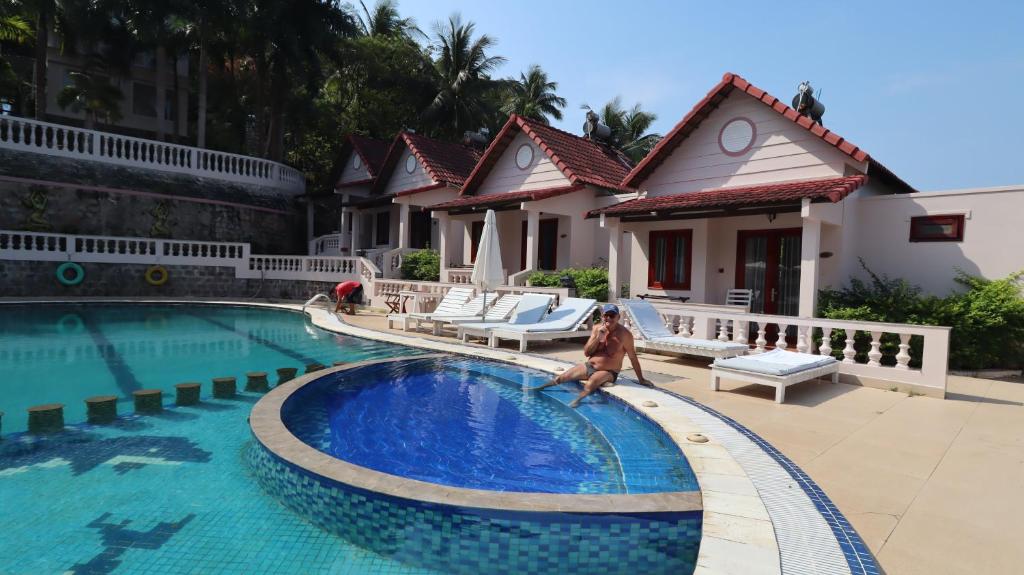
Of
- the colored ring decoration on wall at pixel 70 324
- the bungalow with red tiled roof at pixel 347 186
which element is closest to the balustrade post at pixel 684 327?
the colored ring decoration on wall at pixel 70 324

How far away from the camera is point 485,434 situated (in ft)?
19.7

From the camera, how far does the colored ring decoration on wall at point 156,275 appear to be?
69.9 ft

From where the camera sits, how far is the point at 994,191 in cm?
1043

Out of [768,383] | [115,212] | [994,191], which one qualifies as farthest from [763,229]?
[115,212]

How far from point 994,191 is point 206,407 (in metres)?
14.3

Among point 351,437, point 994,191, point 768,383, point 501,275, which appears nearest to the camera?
point 351,437

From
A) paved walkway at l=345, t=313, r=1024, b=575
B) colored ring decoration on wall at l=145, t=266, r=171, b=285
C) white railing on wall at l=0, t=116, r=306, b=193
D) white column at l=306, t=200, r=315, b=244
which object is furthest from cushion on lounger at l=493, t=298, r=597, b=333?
white railing on wall at l=0, t=116, r=306, b=193

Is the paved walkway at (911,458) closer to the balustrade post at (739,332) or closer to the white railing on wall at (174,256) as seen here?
the balustrade post at (739,332)

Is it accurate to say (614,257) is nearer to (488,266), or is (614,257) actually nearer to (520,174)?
(488,266)

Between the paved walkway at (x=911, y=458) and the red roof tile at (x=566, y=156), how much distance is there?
1042 centimetres

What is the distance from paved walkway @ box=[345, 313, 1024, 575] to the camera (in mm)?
3213

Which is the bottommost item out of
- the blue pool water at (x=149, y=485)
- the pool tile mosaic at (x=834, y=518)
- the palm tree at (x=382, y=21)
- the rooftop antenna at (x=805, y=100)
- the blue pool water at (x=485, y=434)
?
the blue pool water at (x=149, y=485)

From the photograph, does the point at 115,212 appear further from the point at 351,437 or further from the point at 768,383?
the point at 768,383

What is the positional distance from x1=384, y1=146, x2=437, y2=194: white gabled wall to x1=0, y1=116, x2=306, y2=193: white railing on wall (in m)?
7.25
